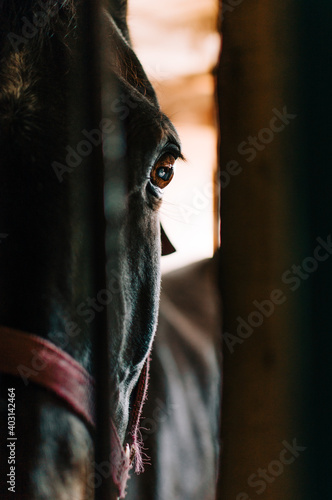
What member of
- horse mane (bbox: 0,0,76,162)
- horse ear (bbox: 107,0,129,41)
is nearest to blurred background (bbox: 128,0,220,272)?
horse ear (bbox: 107,0,129,41)

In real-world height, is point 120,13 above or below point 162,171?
above

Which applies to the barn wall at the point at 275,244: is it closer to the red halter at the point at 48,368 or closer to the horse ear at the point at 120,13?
the horse ear at the point at 120,13

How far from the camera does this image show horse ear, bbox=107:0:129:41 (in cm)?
65

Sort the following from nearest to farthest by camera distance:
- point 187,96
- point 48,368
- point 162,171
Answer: point 48,368 → point 162,171 → point 187,96

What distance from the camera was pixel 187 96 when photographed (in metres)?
0.72

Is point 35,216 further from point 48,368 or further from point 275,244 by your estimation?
point 275,244

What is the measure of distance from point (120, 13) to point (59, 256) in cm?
47

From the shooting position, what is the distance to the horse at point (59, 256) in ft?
1.23

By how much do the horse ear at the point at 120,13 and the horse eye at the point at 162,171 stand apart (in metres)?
0.23

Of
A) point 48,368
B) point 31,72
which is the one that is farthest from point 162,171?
point 48,368

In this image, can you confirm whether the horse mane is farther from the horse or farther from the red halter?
the red halter

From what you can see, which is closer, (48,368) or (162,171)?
(48,368)

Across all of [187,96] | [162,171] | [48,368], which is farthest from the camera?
[187,96]

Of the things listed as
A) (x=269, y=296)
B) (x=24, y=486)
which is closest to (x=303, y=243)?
(x=269, y=296)
